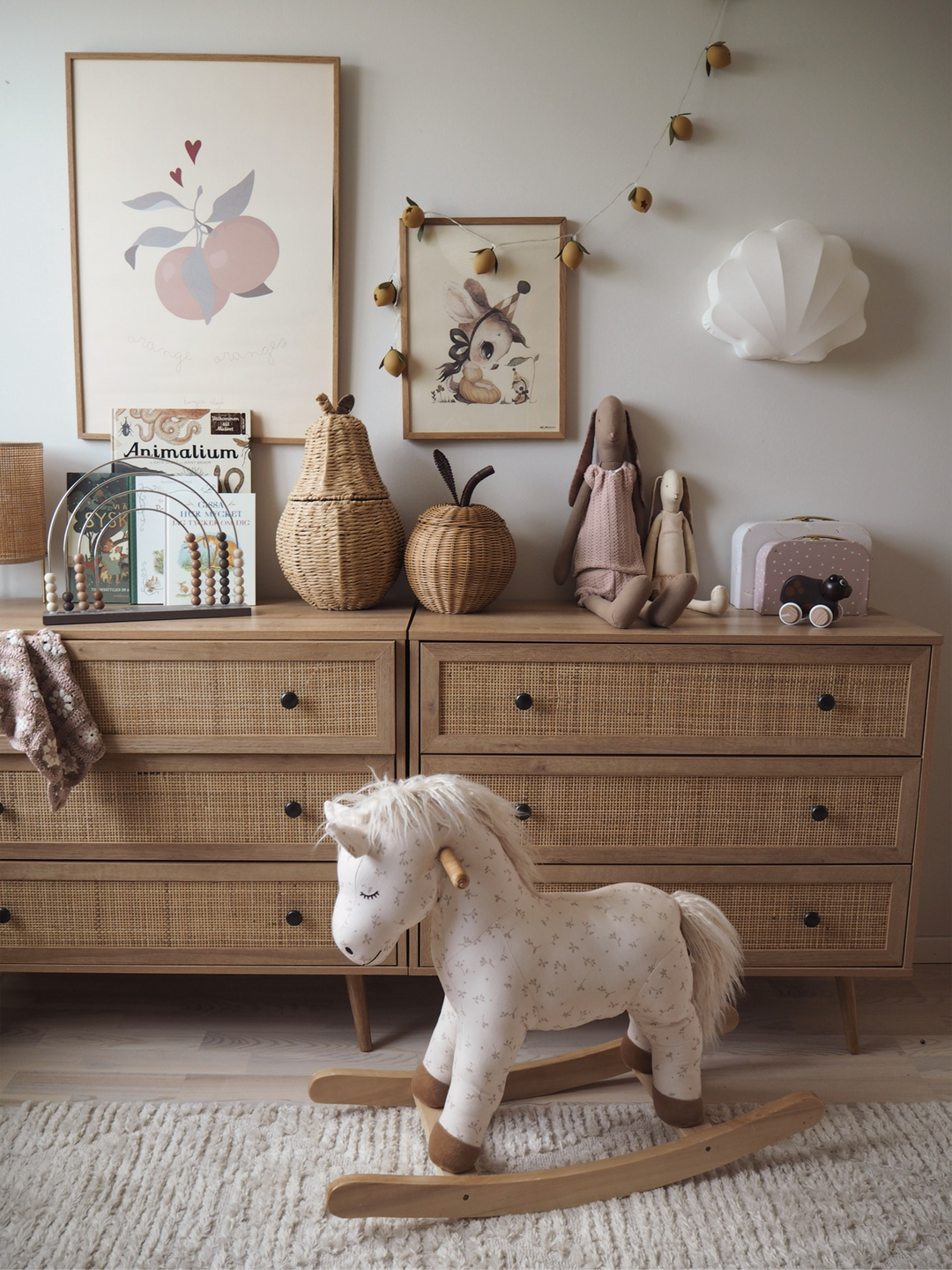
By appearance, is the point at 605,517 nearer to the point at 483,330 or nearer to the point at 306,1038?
the point at 483,330

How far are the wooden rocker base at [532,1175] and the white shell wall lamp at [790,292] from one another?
1.45 meters

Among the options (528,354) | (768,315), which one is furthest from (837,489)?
(528,354)

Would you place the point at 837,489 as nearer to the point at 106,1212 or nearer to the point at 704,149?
the point at 704,149

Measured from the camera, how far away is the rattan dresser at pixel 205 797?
1658 mm

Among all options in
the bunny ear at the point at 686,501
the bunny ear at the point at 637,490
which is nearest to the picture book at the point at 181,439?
the bunny ear at the point at 637,490

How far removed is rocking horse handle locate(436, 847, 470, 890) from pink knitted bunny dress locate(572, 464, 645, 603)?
2.56 ft

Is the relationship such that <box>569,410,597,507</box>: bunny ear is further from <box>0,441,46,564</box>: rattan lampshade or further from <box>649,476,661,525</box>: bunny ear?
<box>0,441,46,564</box>: rattan lampshade

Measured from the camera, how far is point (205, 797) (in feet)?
5.60

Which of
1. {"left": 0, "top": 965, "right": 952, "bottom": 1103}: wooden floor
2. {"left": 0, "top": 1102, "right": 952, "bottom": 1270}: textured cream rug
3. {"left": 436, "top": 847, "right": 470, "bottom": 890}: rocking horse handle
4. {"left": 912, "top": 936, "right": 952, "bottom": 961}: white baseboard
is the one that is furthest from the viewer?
{"left": 912, "top": 936, "right": 952, "bottom": 961}: white baseboard

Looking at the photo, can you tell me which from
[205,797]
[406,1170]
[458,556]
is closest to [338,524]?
[458,556]

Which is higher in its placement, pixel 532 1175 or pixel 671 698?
pixel 671 698

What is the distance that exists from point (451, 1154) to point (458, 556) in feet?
3.28

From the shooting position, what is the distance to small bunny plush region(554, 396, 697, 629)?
1916 mm

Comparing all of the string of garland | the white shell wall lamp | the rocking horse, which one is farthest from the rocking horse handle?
the white shell wall lamp
